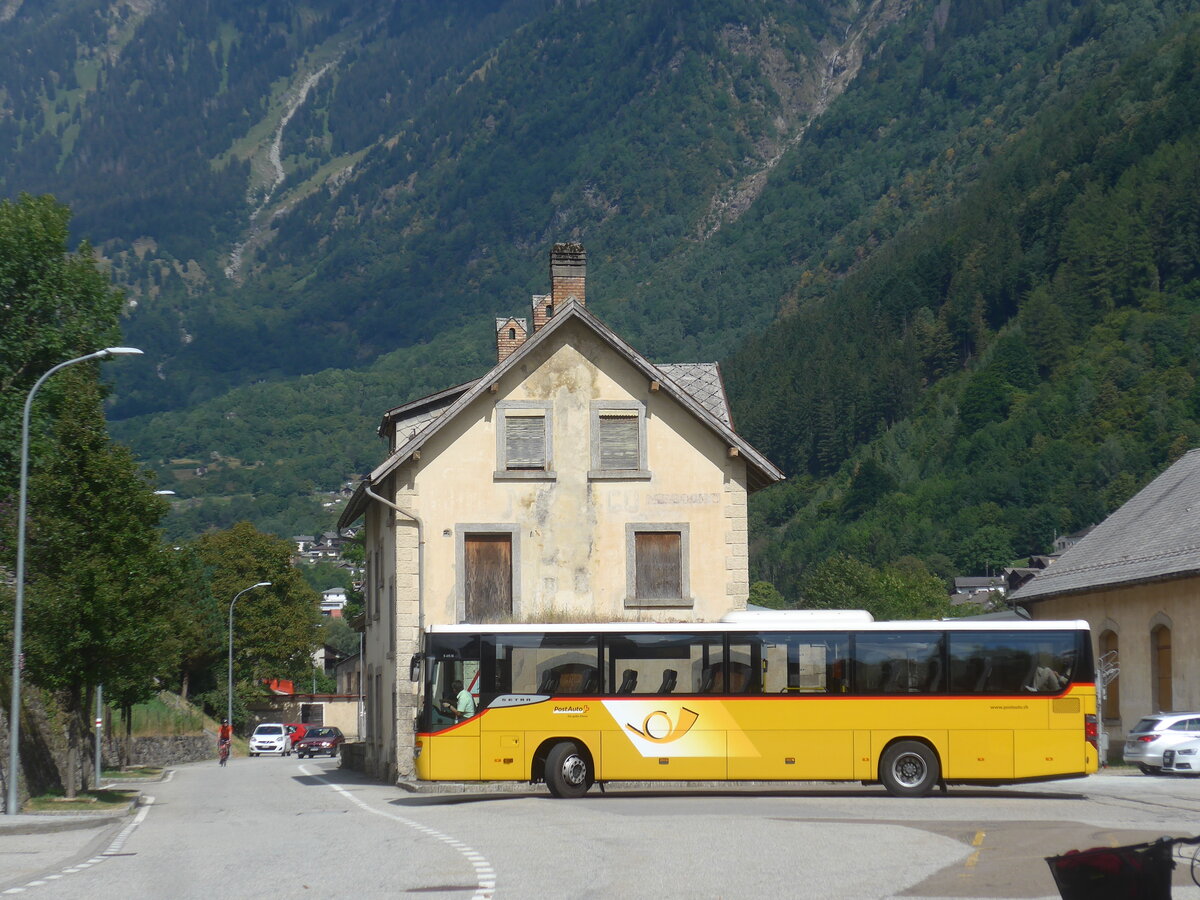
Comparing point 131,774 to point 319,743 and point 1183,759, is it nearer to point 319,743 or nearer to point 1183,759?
point 319,743

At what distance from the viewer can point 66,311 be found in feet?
168

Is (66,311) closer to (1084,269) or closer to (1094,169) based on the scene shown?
(1084,269)

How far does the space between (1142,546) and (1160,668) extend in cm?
360

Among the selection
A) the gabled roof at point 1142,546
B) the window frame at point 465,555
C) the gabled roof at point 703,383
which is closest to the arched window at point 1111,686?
the gabled roof at point 1142,546

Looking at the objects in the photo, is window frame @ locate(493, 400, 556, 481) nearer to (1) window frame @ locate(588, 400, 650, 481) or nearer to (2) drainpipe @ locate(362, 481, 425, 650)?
(1) window frame @ locate(588, 400, 650, 481)

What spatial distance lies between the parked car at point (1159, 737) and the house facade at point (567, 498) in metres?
9.19

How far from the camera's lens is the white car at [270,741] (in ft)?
271

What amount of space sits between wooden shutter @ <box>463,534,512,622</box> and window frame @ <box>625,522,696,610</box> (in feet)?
8.91

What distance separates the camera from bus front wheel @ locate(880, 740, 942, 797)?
2833 centimetres

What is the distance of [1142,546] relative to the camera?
4516cm

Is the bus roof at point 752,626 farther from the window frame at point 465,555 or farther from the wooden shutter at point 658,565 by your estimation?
the wooden shutter at point 658,565

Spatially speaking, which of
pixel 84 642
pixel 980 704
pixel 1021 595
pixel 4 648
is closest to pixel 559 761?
pixel 980 704

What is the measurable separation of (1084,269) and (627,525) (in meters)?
152

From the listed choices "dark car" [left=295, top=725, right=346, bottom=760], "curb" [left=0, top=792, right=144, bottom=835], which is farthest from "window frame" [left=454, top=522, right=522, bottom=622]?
"dark car" [left=295, top=725, right=346, bottom=760]
